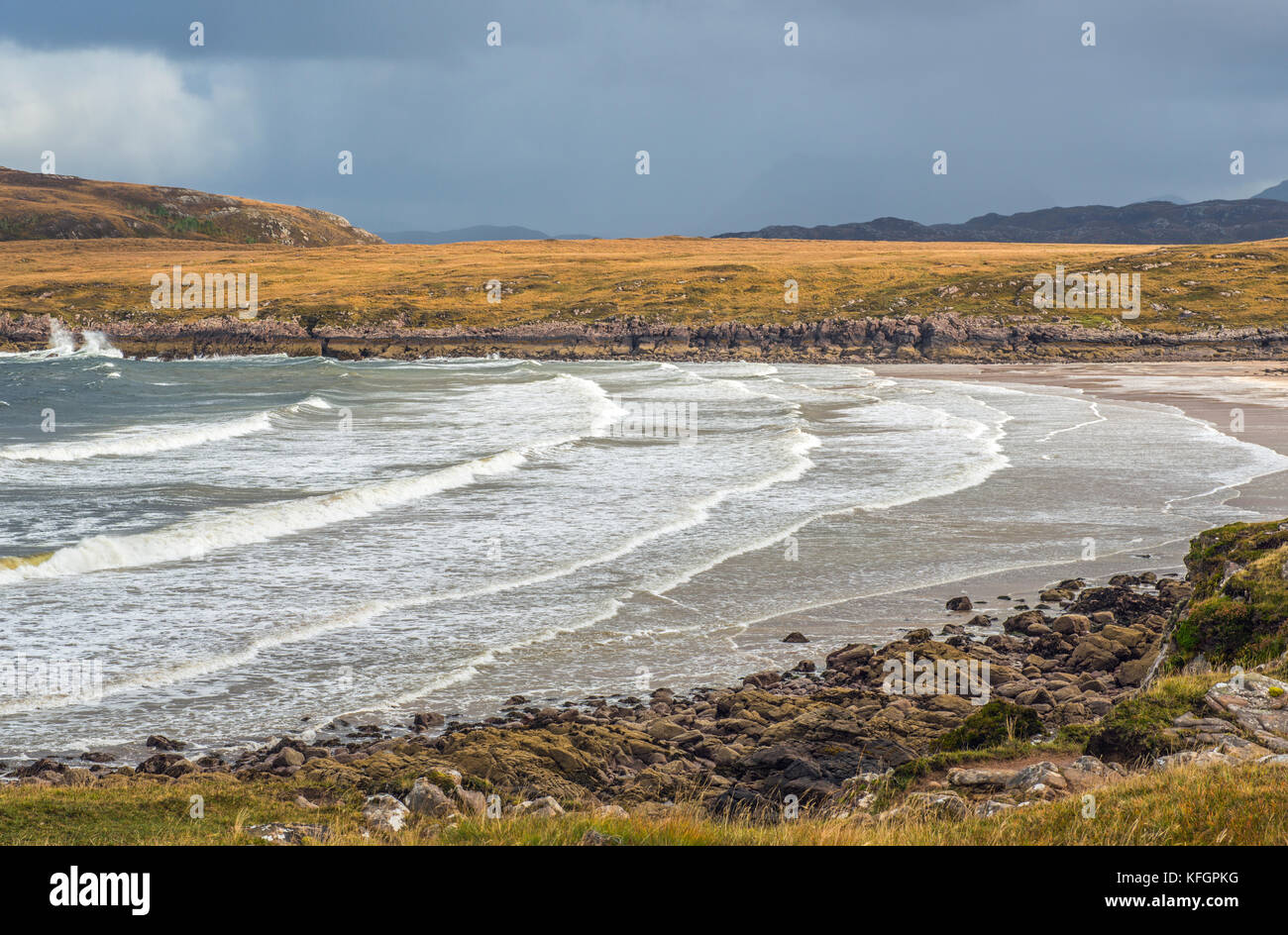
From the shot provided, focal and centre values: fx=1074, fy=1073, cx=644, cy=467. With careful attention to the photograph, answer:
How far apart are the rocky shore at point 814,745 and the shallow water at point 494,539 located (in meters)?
1.04

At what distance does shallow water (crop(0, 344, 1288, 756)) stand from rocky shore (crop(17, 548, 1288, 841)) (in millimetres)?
1039

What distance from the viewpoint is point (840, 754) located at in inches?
438

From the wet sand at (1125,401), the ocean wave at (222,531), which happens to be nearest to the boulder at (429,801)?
the wet sand at (1125,401)

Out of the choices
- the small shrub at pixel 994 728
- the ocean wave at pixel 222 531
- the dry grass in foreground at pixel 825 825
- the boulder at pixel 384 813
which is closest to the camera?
the dry grass in foreground at pixel 825 825

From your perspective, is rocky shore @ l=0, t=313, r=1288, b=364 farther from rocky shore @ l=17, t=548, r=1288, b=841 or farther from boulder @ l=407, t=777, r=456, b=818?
boulder @ l=407, t=777, r=456, b=818

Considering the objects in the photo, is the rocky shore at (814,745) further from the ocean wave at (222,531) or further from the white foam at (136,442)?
the white foam at (136,442)

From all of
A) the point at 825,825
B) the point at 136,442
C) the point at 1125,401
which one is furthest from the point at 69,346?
the point at 825,825

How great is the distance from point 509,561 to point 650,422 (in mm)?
24556

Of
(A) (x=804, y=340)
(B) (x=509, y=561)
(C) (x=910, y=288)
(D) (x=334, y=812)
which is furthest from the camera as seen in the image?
(C) (x=910, y=288)

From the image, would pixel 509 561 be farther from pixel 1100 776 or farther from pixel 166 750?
pixel 1100 776

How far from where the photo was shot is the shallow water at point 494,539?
1438cm

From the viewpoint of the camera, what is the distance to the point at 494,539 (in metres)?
22.6

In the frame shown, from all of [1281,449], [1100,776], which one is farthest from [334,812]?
[1281,449]

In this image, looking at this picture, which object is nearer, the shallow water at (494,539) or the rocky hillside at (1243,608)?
the rocky hillside at (1243,608)
